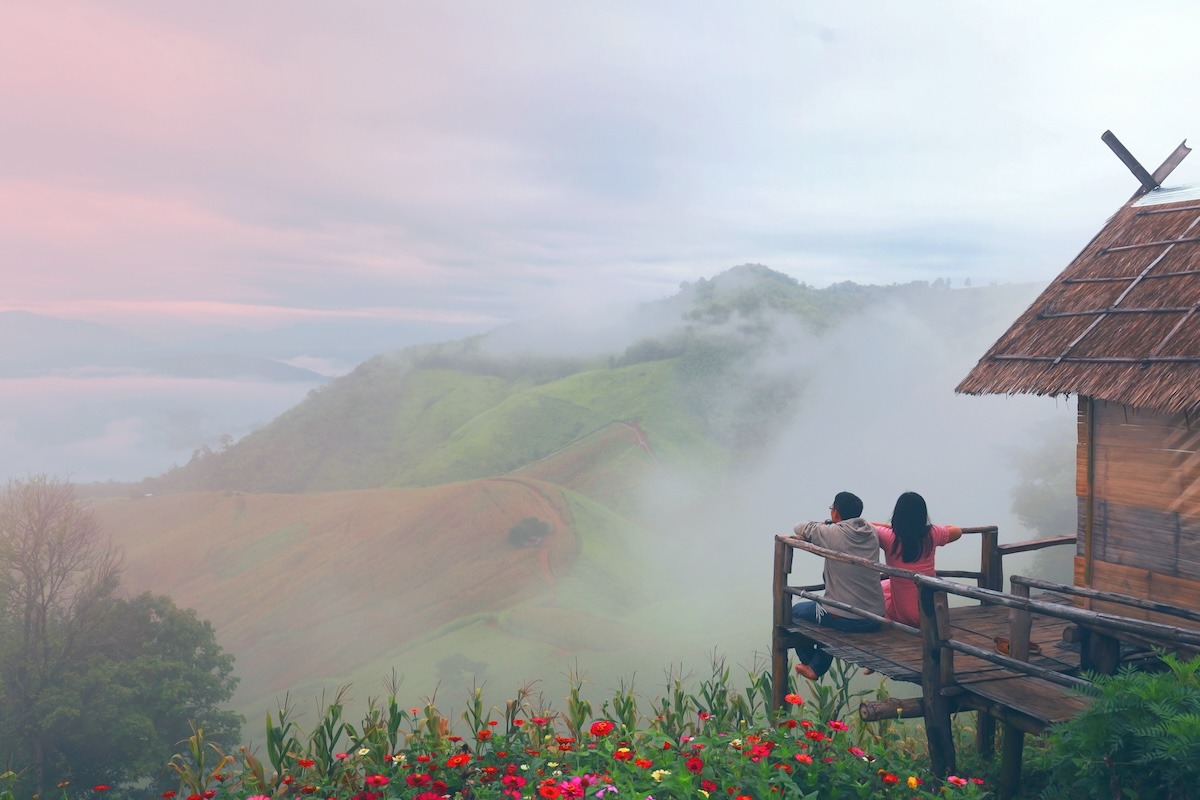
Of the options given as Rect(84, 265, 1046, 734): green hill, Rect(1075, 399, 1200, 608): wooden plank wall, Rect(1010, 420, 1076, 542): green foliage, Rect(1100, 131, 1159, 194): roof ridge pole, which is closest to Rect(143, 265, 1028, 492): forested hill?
Rect(84, 265, 1046, 734): green hill

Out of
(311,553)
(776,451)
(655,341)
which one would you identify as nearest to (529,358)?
(655,341)

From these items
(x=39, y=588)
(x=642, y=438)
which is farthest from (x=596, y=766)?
(x=642, y=438)

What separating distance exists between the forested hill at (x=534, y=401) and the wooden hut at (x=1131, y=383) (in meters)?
77.7

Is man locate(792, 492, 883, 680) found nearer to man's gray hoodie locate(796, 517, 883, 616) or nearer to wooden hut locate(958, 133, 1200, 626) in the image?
man's gray hoodie locate(796, 517, 883, 616)

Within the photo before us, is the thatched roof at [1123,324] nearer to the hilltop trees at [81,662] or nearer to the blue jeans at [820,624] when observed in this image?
the blue jeans at [820,624]

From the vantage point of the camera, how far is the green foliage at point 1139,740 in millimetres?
4062

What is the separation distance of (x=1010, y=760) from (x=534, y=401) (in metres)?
92.3

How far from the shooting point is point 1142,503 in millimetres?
7621

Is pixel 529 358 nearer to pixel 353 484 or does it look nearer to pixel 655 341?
pixel 655 341

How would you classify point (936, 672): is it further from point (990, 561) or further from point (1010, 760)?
point (990, 561)

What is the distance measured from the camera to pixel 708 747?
Answer: 5.74 metres

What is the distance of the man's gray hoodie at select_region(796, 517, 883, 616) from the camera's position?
7555 mm

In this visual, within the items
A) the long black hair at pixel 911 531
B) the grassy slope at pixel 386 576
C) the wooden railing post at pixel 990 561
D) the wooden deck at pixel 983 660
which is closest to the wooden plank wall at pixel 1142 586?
the wooden deck at pixel 983 660

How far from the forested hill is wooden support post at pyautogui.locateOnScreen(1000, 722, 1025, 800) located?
7947 cm
